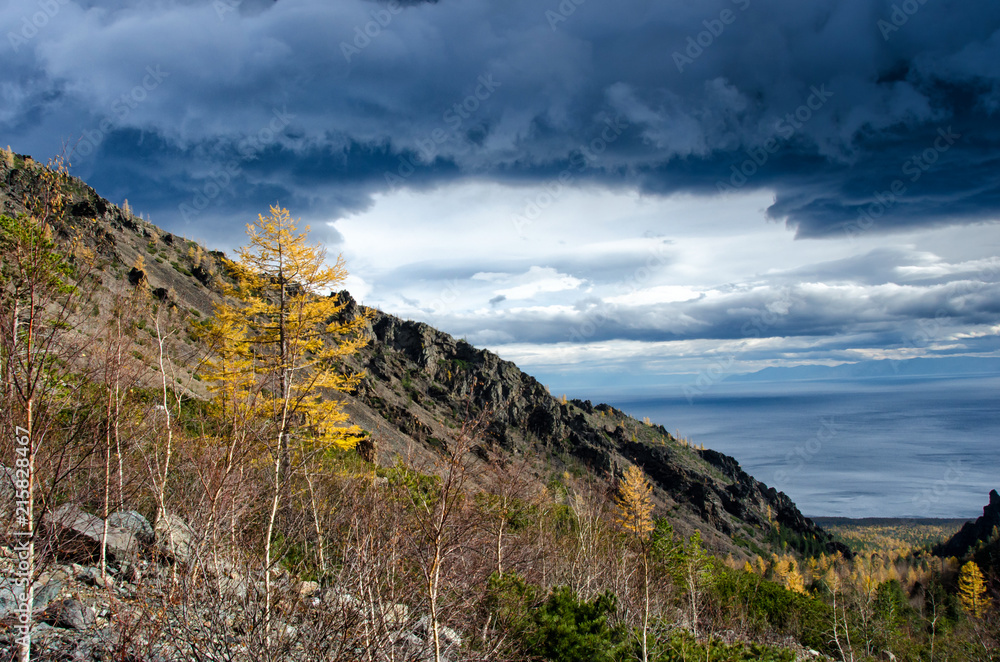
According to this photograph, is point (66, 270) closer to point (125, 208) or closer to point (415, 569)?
point (415, 569)

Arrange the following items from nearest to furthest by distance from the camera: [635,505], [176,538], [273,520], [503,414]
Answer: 1. [273,520]
2. [176,538]
3. [635,505]
4. [503,414]

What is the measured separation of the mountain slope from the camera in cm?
5738

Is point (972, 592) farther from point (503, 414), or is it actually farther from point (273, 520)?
point (273, 520)

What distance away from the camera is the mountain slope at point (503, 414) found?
188 feet

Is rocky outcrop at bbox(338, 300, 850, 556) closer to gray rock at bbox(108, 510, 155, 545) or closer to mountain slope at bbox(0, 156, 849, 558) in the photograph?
mountain slope at bbox(0, 156, 849, 558)

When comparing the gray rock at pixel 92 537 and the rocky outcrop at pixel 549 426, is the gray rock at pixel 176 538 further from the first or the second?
the rocky outcrop at pixel 549 426

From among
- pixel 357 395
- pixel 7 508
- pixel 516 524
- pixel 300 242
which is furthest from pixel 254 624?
pixel 357 395

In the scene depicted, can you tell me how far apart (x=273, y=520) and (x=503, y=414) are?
67.7 metres

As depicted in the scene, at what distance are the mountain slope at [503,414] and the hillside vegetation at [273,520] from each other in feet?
7.32

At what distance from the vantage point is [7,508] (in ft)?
16.7

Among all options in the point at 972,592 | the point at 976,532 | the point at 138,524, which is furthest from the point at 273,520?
the point at 976,532

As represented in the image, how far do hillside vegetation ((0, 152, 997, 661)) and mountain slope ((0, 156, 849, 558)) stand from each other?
223 centimetres

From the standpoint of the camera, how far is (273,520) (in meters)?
5.39

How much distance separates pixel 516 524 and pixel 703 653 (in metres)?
8.48
